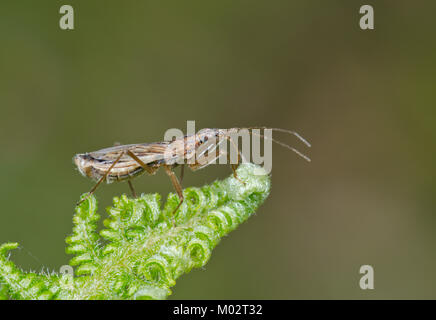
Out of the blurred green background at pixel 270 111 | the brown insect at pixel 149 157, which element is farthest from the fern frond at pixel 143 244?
the blurred green background at pixel 270 111

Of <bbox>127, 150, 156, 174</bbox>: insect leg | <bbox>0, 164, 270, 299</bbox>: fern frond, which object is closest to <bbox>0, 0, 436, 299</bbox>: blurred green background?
<bbox>127, 150, 156, 174</bbox>: insect leg

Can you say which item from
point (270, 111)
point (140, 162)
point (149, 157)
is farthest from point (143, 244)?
point (270, 111)

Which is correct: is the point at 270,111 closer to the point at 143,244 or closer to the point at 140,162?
the point at 140,162

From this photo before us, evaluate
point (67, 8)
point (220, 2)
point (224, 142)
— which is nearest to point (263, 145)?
point (224, 142)

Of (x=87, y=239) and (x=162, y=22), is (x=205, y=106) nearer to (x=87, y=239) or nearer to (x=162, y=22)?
(x=162, y=22)

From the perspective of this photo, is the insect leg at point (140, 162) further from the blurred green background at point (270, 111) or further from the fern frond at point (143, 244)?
the blurred green background at point (270, 111)

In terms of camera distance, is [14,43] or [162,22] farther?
[162,22]
